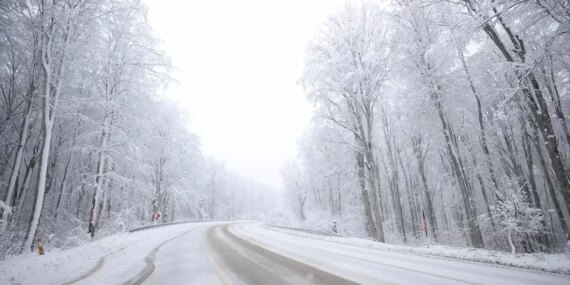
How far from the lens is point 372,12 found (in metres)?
15.4

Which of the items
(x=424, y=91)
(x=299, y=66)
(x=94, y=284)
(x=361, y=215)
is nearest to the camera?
(x=94, y=284)

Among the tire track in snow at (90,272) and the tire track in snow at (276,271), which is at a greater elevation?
the tire track in snow at (90,272)

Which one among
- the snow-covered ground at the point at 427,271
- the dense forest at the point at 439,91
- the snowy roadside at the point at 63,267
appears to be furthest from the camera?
the dense forest at the point at 439,91

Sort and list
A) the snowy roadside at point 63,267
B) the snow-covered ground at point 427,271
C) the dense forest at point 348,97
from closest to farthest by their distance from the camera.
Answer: the snow-covered ground at point 427,271 < the snowy roadside at point 63,267 < the dense forest at point 348,97

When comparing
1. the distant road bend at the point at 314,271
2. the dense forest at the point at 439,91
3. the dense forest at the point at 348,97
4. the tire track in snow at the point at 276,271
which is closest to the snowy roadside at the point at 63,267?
the distant road bend at the point at 314,271

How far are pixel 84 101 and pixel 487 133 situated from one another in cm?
2228

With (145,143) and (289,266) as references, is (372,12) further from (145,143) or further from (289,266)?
(145,143)

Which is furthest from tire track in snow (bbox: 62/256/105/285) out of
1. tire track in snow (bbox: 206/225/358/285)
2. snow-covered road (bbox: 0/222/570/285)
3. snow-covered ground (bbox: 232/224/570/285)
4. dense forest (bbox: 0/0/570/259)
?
snow-covered ground (bbox: 232/224/570/285)

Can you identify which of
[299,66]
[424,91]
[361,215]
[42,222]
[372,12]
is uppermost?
[372,12]

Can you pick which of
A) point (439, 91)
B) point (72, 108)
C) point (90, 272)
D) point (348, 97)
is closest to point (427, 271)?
point (90, 272)

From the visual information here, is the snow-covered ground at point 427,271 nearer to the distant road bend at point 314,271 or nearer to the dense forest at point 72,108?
the distant road bend at point 314,271

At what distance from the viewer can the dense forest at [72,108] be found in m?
12.1

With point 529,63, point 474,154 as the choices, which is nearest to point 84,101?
point 529,63

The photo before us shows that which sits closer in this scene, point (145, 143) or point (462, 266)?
point (462, 266)
